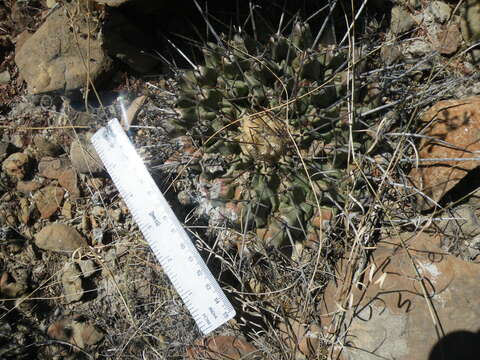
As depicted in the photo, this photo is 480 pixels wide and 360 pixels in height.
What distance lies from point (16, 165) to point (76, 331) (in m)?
1.30

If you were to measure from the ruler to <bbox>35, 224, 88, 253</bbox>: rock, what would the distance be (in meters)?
0.61

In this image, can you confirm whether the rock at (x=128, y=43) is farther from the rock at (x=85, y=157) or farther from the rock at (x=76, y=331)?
the rock at (x=76, y=331)

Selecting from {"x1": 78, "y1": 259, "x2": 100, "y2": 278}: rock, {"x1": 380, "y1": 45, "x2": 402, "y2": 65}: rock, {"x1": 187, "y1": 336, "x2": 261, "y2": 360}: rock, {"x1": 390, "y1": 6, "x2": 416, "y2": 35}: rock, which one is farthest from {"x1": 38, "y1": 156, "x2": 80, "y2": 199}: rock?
{"x1": 390, "y1": 6, "x2": 416, "y2": 35}: rock

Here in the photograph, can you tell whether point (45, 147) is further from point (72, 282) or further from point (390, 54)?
point (390, 54)

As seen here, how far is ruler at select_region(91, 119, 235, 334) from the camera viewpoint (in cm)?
255

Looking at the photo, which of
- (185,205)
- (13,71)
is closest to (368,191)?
(185,205)

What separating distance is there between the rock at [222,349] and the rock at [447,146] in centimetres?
139

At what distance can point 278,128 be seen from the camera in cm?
247

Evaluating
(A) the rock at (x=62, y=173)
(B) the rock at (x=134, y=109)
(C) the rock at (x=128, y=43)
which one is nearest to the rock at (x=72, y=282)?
(A) the rock at (x=62, y=173)

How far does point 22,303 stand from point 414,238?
2.67 m

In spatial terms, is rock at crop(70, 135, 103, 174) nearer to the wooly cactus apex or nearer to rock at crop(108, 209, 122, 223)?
rock at crop(108, 209, 122, 223)

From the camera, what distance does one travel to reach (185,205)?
300 cm

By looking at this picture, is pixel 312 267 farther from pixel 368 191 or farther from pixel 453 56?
pixel 453 56

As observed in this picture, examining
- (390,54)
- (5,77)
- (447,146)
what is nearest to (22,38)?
(5,77)
